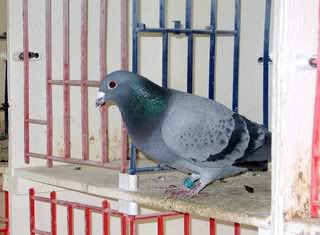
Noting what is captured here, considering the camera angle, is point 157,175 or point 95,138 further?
point 95,138

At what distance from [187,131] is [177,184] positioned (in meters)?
0.33

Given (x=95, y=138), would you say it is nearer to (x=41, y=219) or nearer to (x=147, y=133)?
(x=41, y=219)

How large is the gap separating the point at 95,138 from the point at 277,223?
1.42 metres

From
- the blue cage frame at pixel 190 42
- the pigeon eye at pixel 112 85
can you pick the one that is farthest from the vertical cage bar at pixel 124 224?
the pigeon eye at pixel 112 85

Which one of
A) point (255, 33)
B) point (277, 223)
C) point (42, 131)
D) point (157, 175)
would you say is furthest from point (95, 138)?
point (277, 223)

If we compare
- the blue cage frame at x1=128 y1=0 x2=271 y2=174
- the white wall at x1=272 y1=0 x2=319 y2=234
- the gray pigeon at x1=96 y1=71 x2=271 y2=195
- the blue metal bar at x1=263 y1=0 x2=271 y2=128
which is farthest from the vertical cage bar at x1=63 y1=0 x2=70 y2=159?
the white wall at x1=272 y1=0 x2=319 y2=234

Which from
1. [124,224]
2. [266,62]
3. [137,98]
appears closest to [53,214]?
[124,224]

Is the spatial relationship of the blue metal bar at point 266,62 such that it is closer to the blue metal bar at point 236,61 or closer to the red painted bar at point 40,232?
the blue metal bar at point 236,61

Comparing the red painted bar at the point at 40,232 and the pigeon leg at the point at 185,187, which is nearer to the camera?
the pigeon leg at the point at 185,187

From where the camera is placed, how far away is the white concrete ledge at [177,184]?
1.97m

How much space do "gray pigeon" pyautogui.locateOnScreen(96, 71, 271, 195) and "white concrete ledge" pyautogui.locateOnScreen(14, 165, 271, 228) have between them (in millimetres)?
101

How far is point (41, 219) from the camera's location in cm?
290

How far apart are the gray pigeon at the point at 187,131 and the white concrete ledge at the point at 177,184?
0.10 meters

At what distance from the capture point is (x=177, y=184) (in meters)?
2.46
